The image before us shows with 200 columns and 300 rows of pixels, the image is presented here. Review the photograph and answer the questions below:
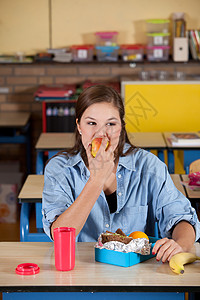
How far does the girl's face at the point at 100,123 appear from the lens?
6.59 ft

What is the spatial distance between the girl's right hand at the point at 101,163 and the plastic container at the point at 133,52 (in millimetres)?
4010

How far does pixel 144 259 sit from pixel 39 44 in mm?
4650

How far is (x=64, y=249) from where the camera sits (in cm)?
163

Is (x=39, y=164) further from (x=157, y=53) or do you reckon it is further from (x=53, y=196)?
(x=157, y=53)

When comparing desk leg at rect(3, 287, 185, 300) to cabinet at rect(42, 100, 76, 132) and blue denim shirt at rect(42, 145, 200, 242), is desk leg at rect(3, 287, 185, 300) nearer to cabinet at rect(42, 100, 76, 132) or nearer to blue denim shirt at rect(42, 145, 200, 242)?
blue denim shirt at rect(42, 145, 200, 242)

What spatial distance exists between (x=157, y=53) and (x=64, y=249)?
444 cm

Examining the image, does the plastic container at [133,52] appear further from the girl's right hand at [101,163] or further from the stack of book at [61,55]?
the girl's right hand at [101,163]

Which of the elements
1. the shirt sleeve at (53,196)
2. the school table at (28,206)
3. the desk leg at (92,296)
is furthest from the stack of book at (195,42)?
the desk leg at (92,296)

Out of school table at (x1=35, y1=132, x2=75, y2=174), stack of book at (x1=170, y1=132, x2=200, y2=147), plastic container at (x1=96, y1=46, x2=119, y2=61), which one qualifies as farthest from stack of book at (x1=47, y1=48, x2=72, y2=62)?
stack of book at (x1=170, y1=132, x2=200, y2=147)

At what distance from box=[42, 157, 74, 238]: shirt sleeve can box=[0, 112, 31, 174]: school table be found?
3.24 metres

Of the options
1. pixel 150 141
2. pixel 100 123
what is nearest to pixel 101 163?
pixel 100 123

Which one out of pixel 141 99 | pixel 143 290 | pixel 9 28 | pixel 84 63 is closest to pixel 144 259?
pixel 143 290

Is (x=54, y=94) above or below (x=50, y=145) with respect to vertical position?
above

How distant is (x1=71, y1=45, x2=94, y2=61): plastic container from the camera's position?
584cm
